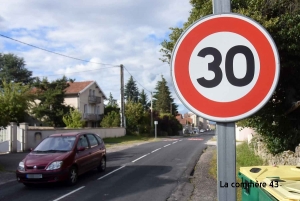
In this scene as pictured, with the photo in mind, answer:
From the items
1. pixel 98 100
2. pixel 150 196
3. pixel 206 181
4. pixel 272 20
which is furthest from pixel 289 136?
pixel 98 100

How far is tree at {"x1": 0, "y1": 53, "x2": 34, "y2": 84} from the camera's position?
70188 mm

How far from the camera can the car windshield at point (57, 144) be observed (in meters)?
11.6

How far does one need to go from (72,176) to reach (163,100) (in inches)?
3162

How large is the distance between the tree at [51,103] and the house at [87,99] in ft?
20.4

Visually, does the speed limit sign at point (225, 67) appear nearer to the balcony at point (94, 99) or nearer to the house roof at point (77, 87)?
the house roof at point (77, 87)

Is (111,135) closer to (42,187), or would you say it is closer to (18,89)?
(18,89)

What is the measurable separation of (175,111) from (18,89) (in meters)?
61.0

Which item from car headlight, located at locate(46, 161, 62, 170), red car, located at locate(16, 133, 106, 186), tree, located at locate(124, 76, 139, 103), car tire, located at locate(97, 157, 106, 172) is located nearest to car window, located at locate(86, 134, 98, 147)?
red car, located at locate(16, 133, 106, 186)

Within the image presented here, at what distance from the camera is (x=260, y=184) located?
3.48 m

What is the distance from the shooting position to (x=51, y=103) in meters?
46.2

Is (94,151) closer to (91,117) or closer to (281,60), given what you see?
(281,60)

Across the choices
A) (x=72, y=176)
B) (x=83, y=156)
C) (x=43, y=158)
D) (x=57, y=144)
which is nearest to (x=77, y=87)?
(x=57, y=144)

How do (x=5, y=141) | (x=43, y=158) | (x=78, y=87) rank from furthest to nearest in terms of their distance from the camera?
1. (x=78, y=87)
2. (x=5, y=141)
3. (x=43, y=158)

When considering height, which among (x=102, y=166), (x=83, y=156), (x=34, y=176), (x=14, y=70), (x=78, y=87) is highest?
(x=14, y=70)
